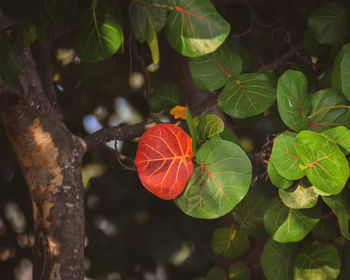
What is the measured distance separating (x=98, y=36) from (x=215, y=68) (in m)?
0.20

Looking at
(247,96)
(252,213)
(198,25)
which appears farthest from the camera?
(252,213)

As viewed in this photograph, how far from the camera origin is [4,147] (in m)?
1.05

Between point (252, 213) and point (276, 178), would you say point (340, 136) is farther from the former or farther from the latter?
point (252, 213)

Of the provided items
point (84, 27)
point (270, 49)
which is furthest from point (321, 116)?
point (270, 49)

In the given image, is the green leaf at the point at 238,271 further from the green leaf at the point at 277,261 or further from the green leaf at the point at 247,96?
the green leaf at the point at 247,96

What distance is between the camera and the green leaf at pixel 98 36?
526mm

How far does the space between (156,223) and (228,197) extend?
2.17 feet

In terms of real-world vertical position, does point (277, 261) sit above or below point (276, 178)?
below

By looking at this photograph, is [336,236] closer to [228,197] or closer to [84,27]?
[228,197]

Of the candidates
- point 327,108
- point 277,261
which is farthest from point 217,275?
point 327,108

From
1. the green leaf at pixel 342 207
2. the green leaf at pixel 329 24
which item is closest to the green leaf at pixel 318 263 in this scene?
the green leaf at pixel 342 207

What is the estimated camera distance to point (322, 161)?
20.4 inches

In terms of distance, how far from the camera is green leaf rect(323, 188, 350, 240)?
1.78ft

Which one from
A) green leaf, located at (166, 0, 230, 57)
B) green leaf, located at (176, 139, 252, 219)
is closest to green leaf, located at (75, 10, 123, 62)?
green leaf, located at (166, 0, 230, 57)
